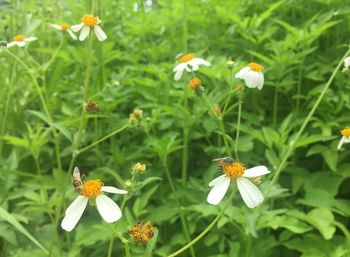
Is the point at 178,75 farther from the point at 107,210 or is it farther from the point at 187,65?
the point at 107,210

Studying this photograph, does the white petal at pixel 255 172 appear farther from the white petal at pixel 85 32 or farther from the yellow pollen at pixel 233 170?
the white petal at pixel 85 32

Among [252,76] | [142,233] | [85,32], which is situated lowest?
A: [142,233]

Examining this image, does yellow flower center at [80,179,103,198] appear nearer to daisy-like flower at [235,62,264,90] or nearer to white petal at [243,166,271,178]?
white petal at [243,166,271,178]

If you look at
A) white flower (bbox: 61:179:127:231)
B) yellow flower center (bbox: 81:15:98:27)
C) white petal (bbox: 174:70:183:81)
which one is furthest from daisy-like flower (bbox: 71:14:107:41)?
white flower (bbox: 61:179:127:231)

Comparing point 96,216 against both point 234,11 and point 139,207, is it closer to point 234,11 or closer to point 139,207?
point 139,207

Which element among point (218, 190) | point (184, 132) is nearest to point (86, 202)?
point (218, 190)
